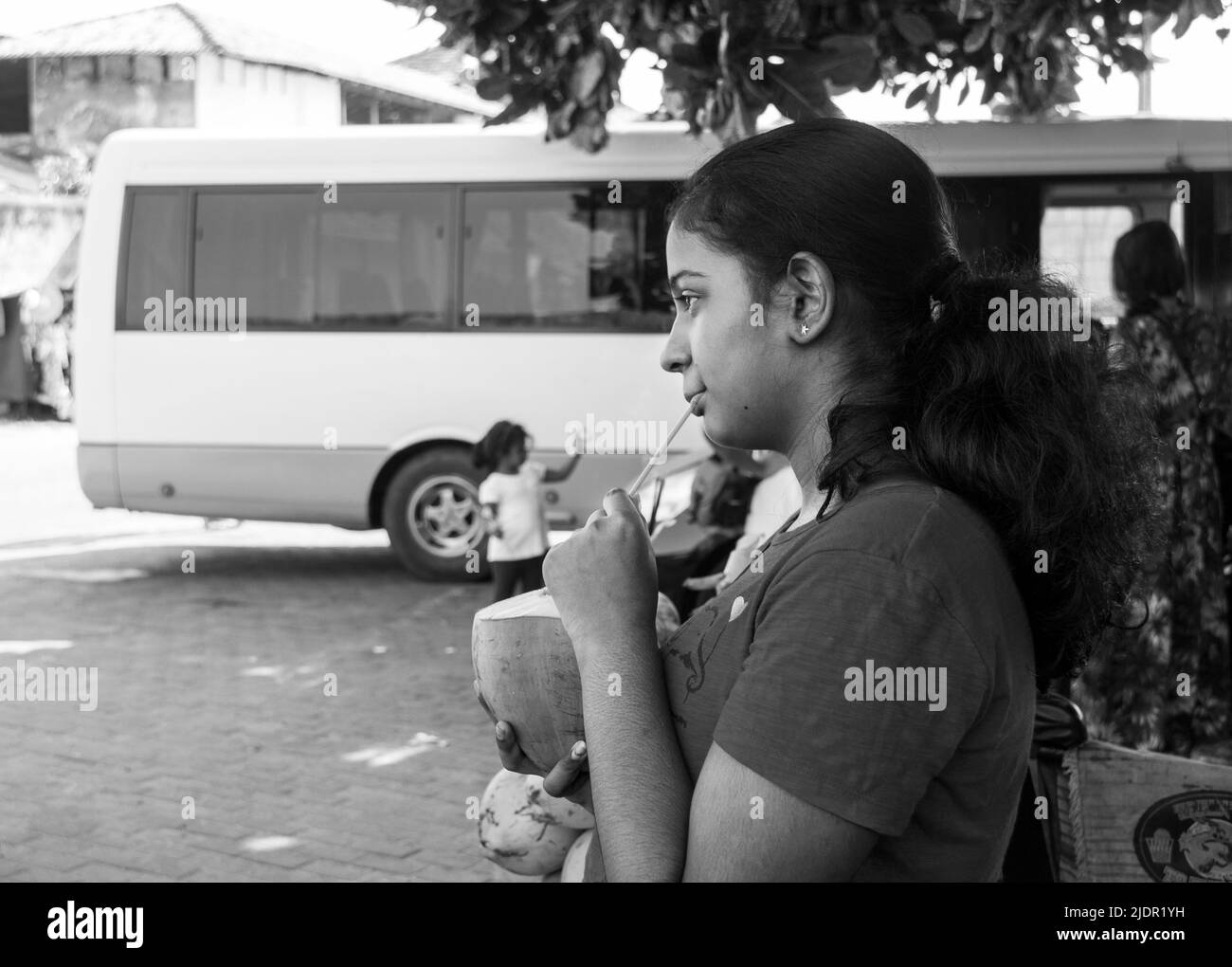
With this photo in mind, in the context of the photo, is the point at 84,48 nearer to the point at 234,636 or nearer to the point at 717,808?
the point at 234,636

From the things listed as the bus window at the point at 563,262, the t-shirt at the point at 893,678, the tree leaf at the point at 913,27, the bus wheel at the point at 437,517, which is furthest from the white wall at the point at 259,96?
the t-shirt at the point at 893,678

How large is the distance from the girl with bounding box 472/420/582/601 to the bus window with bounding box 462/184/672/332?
9.64ft

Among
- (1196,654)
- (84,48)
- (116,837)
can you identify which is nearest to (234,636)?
(116,837)

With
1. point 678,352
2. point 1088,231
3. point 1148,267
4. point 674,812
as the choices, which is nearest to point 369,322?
point 1088,231

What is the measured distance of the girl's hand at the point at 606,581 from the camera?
1.54 meters

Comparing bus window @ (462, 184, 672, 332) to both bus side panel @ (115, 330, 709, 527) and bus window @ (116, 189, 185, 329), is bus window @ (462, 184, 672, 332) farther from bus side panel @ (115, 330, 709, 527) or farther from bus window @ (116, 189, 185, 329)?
bus window @ (116, 189, 185, 329)

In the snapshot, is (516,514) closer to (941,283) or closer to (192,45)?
(941,283)

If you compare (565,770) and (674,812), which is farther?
(565,770)

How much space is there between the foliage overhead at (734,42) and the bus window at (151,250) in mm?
5210

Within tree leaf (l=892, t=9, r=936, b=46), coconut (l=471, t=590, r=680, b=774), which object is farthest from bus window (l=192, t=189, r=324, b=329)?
coconut (l=471, t=590, r=680, b=774)

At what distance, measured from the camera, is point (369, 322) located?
10281mm

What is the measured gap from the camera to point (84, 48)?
32.4 metres

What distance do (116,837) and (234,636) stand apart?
3.58 m

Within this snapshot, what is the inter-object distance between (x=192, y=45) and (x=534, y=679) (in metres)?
33.0
